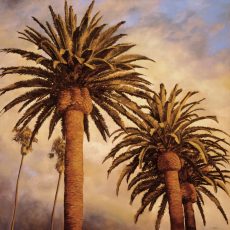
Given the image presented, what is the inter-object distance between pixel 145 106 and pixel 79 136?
10097mm

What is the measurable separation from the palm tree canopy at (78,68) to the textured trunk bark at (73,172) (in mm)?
1244

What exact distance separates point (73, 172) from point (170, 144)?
31.8ft

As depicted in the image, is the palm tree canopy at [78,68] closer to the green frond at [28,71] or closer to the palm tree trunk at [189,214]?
the green frond at [28,71]

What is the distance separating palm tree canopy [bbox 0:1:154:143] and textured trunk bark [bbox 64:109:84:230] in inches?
49.0

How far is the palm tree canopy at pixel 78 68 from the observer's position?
17.5 m

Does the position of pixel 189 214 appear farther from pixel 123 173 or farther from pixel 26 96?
pixel 26 96

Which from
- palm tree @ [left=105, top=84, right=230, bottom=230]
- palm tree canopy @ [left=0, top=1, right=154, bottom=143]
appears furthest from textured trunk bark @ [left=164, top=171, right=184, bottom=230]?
palm tree canopy @ [left=0, top=1, right=154, bottom=143]

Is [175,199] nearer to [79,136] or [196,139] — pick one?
[196,139]

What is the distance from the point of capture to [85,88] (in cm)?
1781

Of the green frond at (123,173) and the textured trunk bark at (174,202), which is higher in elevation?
the green frond at (123,173)

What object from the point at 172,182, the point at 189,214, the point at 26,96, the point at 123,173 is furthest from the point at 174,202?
the point at 26,96

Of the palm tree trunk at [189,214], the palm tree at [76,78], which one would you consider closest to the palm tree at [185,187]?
the palm tree trunk at [189,214]

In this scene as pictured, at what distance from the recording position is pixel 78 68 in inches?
687

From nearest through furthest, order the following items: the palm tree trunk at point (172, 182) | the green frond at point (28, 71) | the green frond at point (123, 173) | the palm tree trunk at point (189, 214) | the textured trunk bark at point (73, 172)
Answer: the textured trunk bark at point (73, 172) < the green frond at point (28, 71) < the palm tree trunk at point (172, 182) < the green frond at point (123, 173) < the palm tree trunk at point (189, 214)
